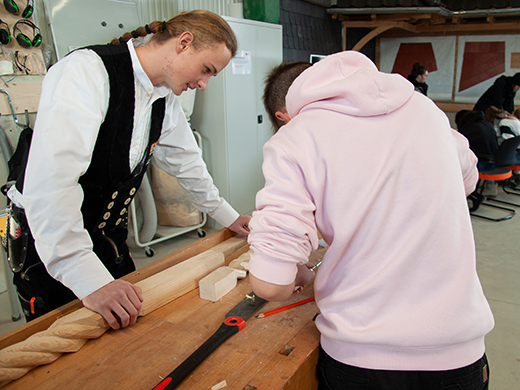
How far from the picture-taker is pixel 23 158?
253 centimetres

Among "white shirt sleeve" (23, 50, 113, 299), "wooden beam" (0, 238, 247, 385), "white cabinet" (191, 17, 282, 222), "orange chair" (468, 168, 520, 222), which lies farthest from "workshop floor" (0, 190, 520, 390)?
"white shirt sleeve" (23, 50, 113, 299)

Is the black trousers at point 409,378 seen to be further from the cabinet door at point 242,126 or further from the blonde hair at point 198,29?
the cabinet door at point 242,126

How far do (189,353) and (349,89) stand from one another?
69 cm

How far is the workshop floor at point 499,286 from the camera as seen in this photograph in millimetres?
2213

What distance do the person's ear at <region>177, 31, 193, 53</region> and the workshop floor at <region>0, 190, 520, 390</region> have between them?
2208 millimetres

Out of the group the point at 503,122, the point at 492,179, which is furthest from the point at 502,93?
the point at 492,179

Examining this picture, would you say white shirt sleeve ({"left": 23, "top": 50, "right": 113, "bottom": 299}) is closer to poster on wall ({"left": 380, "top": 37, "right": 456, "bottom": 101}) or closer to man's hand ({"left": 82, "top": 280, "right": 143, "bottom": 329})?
man's hand ({"left": 82, "top": 280, "right": 143, "bottom": 329})

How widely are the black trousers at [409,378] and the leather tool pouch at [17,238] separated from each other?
113 centimetres

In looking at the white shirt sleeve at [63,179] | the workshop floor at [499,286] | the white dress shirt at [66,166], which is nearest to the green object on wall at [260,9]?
the workshop floor at [499,286]

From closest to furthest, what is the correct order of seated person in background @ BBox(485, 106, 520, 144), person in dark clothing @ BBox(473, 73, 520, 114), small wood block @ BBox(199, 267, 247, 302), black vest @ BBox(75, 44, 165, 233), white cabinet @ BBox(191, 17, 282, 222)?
small wood block @ BBox(199, 267, 247, 302)
black vest @ BBox(75, 44, 165, 233)
white cabinet @ BBox(191, 17, 282, 222)
seated person in background @ BBox(485, 106, 520, 144)
person in dark clothing @ BBox(473, 73, 520, 114)

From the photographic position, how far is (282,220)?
0.78m

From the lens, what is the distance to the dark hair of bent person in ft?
3.92

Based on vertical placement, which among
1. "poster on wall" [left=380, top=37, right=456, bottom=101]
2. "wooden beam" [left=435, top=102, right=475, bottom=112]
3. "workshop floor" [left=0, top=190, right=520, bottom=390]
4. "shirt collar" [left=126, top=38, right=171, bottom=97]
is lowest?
"workshop floor" [left=0, top=190, right=520, bottom=390]

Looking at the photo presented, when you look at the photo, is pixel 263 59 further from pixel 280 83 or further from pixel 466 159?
pixel 466 159
